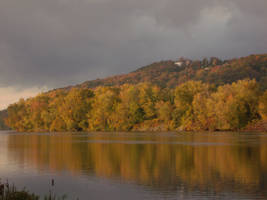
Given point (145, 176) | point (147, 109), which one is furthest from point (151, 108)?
point (145, 176)

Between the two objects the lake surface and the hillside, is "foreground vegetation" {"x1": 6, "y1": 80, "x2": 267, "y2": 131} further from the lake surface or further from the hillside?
the lake surface

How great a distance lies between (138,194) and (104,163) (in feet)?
41.4

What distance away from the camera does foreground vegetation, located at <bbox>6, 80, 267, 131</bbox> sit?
9912 centimetres

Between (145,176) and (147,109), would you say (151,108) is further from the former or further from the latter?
(145,176)

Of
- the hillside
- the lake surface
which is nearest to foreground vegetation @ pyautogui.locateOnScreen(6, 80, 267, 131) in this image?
the hillside

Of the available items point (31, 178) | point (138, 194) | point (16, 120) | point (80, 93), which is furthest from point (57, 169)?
point (16, 120)

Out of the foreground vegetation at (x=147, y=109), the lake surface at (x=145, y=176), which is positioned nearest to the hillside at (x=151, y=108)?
the foreground vegetation at (x=147, y=109)

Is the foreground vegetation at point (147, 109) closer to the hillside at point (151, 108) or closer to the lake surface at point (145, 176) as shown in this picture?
the hillside at point (151, 108)

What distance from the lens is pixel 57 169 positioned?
2709 cm

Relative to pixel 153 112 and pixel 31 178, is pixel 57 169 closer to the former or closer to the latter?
pixel 31 178

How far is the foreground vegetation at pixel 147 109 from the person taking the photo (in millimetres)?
99125

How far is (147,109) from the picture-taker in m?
126

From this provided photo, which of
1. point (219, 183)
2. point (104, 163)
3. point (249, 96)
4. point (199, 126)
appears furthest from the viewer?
point (199, 126)

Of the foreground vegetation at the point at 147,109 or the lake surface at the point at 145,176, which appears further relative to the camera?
the foreground vegetation at the point at 147,109
